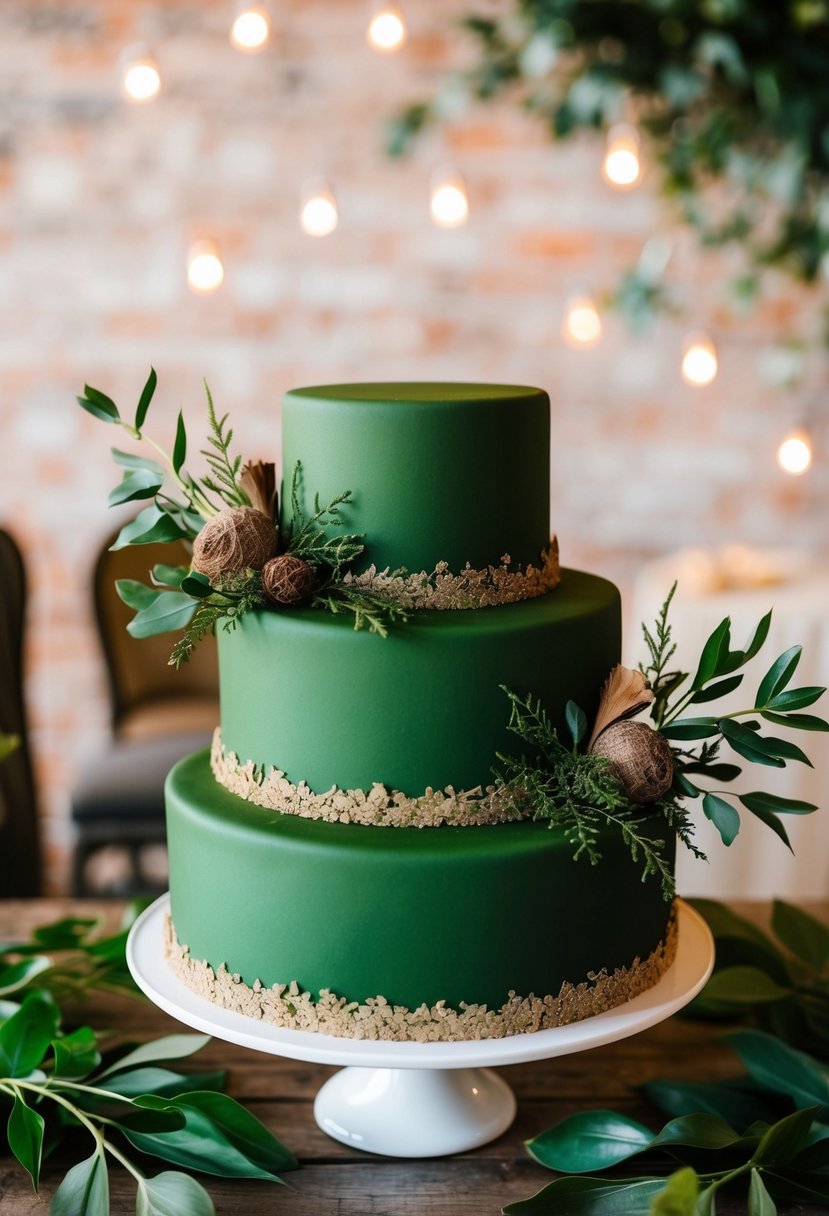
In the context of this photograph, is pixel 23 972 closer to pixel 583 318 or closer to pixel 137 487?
pixel 137 487

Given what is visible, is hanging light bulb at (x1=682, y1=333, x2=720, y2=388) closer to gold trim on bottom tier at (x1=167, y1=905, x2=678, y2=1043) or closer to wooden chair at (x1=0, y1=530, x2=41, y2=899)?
wooden chair at (x1=0, y1=530, x2=41, y2=899)

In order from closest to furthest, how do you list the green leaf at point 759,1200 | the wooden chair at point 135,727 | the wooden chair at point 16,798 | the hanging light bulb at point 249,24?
the green leaf at point 759,1200 → the wooden chair at point 16,798 → the hanging light bulb at point 249,24 → the wooden chair at point 135,727

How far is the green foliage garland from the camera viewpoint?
2.72 m

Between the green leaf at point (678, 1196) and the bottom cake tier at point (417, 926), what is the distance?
23cm

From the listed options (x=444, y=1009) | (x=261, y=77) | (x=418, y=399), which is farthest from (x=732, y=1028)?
(x=261, y=77)

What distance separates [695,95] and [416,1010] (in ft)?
8.22

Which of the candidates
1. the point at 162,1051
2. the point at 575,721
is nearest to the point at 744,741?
the point at 575,721

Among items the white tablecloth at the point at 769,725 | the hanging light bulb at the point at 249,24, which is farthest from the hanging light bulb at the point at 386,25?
the white tablecloth at the point at 769,725

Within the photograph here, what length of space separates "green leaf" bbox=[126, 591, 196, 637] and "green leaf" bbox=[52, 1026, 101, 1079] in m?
0.38

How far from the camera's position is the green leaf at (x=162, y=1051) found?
3.77 ft

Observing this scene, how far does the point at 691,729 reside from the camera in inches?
43.3

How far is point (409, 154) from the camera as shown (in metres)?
3.48

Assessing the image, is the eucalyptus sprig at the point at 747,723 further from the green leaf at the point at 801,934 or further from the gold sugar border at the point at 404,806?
the green leaf at the point at 801,934

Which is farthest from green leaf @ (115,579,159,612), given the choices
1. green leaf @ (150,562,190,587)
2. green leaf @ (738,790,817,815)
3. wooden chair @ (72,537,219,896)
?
wooden chair @ (72,537,219,896)
